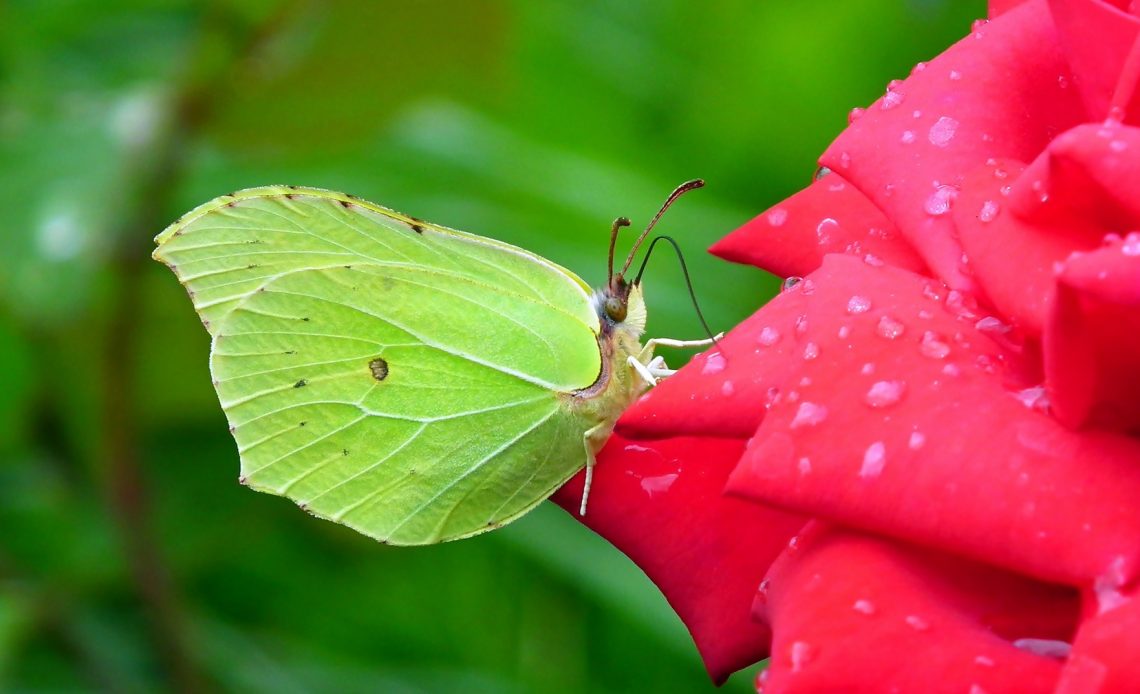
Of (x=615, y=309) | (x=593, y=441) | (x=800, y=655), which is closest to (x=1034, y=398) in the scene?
(x=800, y=655)

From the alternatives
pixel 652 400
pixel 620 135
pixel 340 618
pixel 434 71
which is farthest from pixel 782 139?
pixel 652 400

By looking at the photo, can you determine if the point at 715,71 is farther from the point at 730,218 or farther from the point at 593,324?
the point at 593,324

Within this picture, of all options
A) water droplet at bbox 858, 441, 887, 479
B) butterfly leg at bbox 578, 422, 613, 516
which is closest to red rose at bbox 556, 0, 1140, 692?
water droplet at bbox 858, 441, 887, 479

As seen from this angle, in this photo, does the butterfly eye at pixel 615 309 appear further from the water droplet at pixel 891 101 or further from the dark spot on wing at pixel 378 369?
the water droplet at pixel 891 101

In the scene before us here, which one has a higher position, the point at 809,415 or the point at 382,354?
the point at 809,415

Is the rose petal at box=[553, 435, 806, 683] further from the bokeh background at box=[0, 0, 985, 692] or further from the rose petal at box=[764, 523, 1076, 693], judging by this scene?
the bokeh background at box=[0, 0, 985, 692]

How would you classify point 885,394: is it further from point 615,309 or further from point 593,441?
point 615,309
